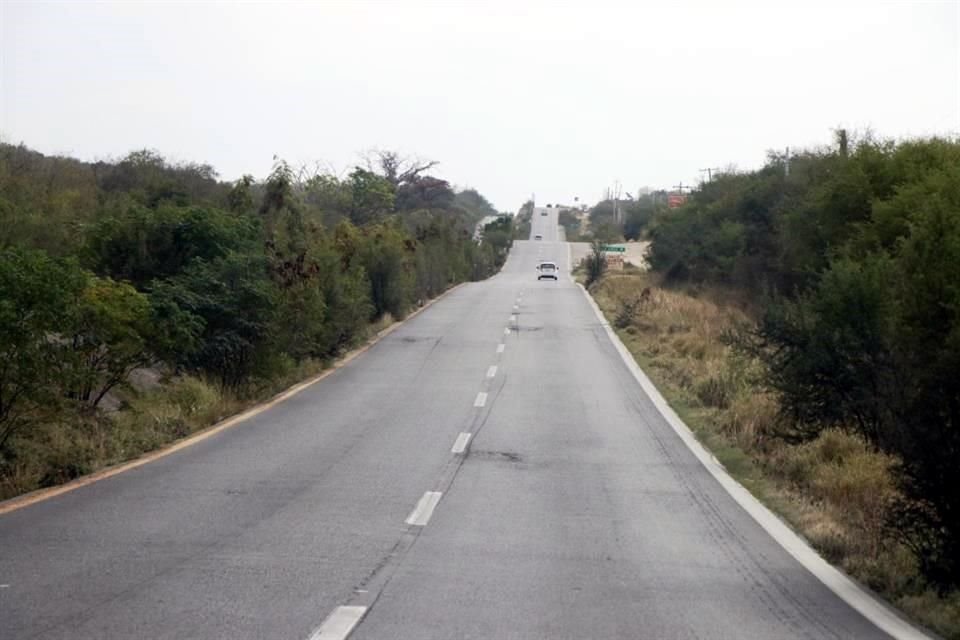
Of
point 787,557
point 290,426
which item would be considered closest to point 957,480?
point 787,557

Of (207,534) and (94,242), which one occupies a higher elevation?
(94,242)

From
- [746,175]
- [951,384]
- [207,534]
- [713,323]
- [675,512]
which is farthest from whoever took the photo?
[746,175]

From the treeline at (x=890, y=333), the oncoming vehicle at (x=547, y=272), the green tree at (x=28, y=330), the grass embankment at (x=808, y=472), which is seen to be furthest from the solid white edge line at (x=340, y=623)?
the oncoming vehicle at (x=547, y=272)

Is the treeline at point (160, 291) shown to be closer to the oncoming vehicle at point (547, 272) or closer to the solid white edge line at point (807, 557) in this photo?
the solid white edge line at point (807, 557)

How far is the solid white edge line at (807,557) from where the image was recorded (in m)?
8.15

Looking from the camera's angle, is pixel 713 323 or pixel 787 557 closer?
pixel 787 557

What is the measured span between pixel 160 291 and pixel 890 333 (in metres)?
12.5

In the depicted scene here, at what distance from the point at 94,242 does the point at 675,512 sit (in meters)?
13.9

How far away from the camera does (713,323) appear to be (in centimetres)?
3816

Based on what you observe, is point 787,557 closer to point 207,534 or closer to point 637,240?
point 207,534

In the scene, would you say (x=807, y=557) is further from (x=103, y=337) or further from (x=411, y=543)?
(x=103, y=337)

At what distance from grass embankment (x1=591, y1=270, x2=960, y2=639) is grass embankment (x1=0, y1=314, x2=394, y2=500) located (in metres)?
7.36

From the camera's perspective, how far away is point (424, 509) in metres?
11.8

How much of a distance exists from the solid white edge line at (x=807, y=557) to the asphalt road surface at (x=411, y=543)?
0.16 meters
